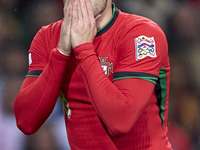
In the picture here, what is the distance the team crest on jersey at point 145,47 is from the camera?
1184 millimetres

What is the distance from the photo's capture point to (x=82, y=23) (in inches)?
47.7

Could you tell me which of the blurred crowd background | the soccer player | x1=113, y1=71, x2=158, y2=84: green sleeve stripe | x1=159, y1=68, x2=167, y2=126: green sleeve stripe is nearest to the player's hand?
the soccer player

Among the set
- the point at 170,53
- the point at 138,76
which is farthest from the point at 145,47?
the point at 170,53

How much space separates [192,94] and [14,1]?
5.99 feet

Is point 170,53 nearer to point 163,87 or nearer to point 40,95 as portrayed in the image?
point 163,87

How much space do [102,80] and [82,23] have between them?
26 cm

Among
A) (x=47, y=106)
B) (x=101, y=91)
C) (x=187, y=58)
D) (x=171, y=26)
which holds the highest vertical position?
(x=101, y=91)

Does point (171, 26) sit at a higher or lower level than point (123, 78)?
lower

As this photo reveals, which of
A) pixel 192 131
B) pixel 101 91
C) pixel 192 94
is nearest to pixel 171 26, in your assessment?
pixel 192 94

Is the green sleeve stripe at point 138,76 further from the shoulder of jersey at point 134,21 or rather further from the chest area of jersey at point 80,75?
the shoulder of jersey at point 134,21

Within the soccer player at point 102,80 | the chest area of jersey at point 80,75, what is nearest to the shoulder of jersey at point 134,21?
the soccer player at point 102,80

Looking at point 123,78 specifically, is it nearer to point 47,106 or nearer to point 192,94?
point 47,106

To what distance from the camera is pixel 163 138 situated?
136 centimetres

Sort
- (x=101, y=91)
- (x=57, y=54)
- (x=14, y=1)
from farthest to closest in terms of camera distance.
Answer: (x=14, y=1)
(x=57, y=54)
(x=101, y=91)
